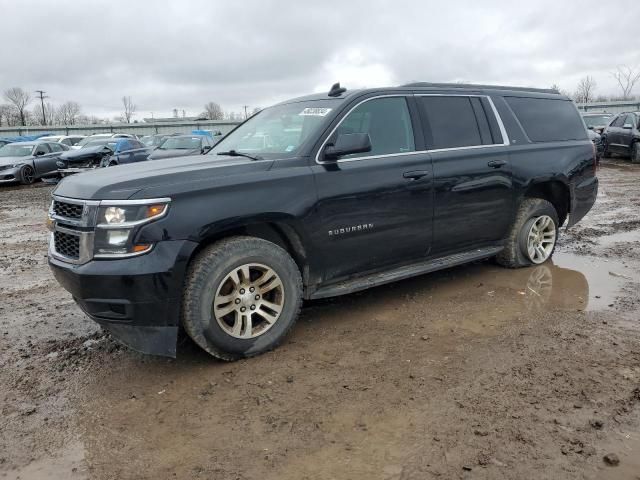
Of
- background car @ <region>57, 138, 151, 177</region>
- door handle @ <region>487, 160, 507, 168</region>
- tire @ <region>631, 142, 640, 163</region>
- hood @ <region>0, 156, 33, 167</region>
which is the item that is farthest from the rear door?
hood @ <region>0, 156, 33, 167</region>

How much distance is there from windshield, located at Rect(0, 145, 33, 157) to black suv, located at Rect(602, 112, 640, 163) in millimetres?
20201

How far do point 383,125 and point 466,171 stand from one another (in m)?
0.94

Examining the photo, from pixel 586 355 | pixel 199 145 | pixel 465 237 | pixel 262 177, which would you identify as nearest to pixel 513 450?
pixel 586 355

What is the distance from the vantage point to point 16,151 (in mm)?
18141

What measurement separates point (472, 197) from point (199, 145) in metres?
12.8

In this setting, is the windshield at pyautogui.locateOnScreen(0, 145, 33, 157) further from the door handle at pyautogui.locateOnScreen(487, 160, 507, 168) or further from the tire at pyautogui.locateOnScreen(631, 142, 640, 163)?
the tire at pyautogui.locateOnScreen(631, 142, 640, 163)

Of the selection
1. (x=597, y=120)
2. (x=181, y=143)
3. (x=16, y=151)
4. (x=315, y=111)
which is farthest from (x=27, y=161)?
(x=597, y=120)

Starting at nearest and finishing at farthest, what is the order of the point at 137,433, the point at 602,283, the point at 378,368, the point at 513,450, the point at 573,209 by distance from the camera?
the point at 513,450, the point at 137,433, the point at 378,368, the point at 602,283, the point at 573,209

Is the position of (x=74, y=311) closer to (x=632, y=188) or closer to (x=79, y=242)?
(x=79, y=242)

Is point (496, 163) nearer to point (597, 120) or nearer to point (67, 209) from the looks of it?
point (67, 209)

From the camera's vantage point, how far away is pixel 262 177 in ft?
12.3

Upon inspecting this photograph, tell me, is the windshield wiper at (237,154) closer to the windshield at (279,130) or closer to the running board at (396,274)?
the windshield at (279,130)

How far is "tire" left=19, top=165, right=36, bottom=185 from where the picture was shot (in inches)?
672

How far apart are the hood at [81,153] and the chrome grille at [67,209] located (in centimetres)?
1665
